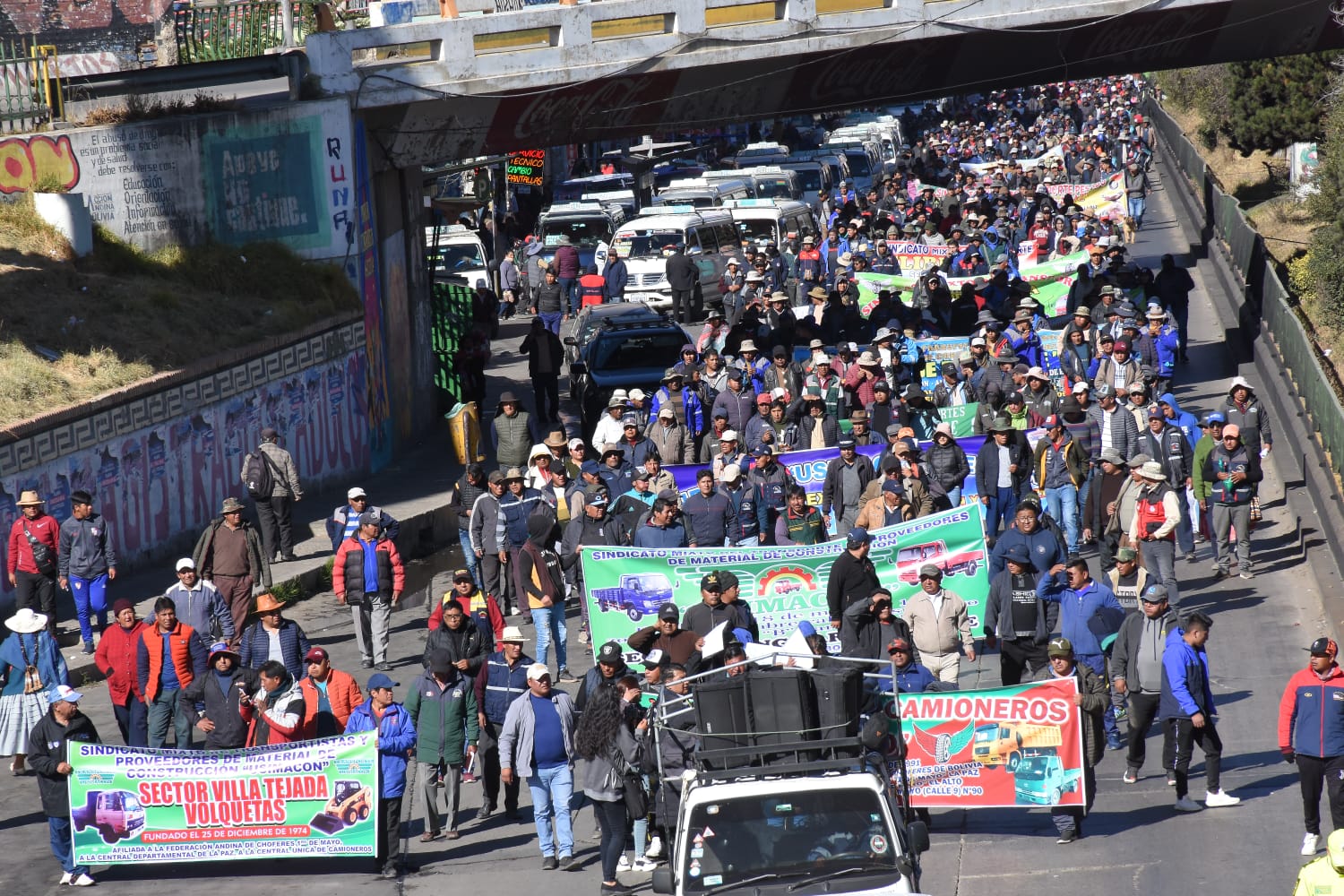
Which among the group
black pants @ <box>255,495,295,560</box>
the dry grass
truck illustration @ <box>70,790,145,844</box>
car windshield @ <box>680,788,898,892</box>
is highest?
the dry grass

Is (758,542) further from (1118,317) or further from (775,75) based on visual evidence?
(775,75)

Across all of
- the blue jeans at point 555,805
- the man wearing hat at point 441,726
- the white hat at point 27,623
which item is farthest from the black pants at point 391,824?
the white hat at point 27,623

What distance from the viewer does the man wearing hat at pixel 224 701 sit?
12945 mm

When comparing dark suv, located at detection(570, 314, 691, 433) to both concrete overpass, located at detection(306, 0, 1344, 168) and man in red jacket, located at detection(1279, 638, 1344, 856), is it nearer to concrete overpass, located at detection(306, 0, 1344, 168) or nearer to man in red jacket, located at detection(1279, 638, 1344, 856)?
concrete overpass, located at detection(306, 0, 1344, 168)

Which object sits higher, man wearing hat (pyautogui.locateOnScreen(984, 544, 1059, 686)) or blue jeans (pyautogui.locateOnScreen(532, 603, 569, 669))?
man wearing hat (pyautogui.locateOnScreen(984, 544, 1059, 686))

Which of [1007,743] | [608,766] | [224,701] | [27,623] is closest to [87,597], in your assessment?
[27,623]

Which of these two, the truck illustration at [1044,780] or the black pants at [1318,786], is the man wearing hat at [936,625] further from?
the black pants at [1318,786]

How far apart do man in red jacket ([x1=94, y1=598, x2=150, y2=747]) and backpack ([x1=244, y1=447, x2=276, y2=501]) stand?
19.7 ft

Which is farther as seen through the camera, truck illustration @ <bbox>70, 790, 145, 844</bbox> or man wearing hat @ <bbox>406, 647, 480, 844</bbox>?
man wearing hat @ <bbox>406, 647, 480, 844</bbox>

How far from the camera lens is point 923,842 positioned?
31.2 feet

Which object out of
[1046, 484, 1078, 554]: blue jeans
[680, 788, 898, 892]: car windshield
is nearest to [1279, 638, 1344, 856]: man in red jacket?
[680, 788, 898, 892]: car windshield

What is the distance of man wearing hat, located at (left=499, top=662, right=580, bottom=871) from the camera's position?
12234mm

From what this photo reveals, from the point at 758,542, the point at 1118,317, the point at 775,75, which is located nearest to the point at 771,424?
the point at 758,542

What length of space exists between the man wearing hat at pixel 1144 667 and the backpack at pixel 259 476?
10.4 metres
